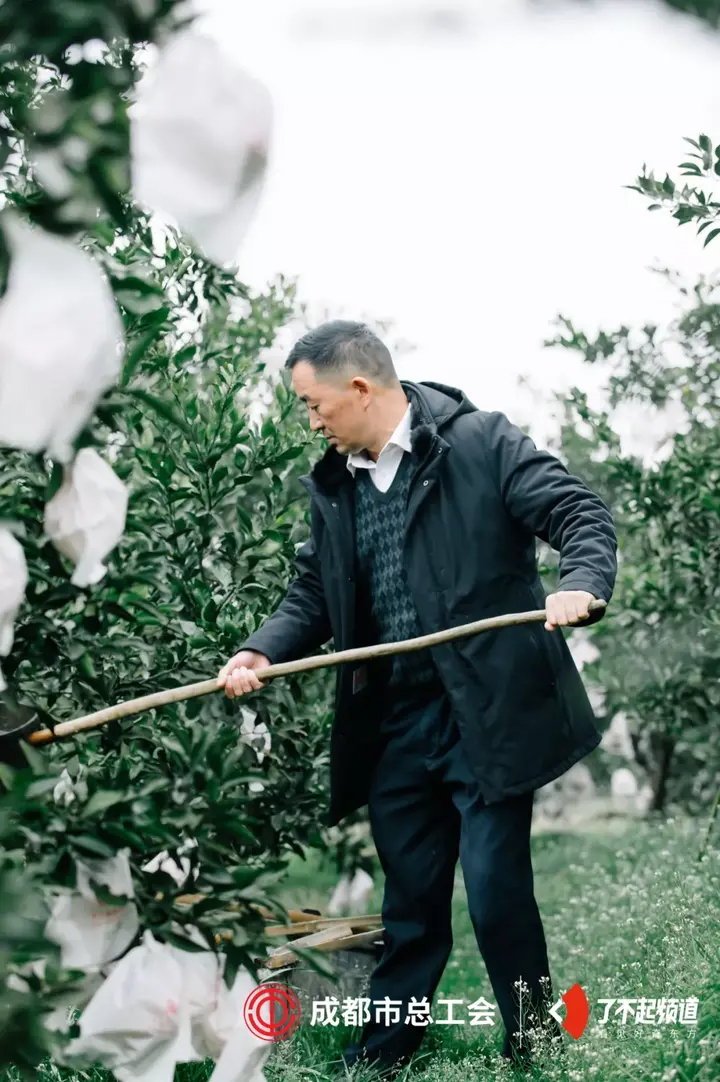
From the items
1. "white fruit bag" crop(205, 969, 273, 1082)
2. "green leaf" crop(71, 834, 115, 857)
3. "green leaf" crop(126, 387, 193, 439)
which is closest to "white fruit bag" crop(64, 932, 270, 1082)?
"white fruit bag" crop(205, 969, 273, 1082)

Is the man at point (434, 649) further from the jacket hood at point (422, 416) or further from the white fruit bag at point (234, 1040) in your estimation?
the white fruit bag at point (234, 1040)

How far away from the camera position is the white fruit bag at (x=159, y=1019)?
1316 millimetres

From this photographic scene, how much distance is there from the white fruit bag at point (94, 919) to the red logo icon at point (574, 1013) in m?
1.35

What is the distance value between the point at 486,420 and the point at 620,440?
5.62ft

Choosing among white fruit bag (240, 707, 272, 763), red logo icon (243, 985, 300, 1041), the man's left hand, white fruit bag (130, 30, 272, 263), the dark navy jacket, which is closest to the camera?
white fruit bag (130, 30, 272, 263)

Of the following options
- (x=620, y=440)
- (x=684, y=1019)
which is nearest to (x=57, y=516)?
(x=684, y=1019)

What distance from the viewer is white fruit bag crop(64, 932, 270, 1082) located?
132 centimetres

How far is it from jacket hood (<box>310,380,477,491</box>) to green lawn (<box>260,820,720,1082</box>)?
1322mm

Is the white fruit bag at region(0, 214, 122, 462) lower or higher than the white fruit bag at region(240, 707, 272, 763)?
higher

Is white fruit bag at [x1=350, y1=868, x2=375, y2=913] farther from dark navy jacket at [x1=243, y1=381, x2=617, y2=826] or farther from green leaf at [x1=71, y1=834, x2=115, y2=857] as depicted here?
green leaf at [x1=71, y1=834, x2=115, y2=857]

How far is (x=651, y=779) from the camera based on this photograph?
281 inches

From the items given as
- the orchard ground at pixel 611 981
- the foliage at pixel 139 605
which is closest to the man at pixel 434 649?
the orchard ground at pixel 611 981

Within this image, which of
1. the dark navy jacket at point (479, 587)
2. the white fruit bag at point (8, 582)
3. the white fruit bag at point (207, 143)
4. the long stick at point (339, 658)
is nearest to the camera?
the white fruit bag at point (207, 143)

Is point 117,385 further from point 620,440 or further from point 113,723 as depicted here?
point 620,440
